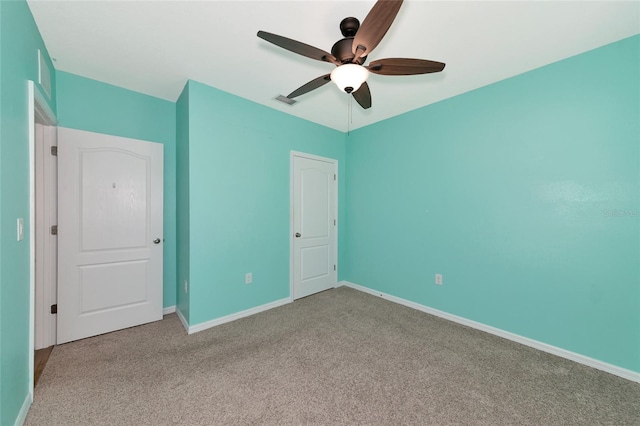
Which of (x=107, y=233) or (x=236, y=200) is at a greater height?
(x=236, y=200)

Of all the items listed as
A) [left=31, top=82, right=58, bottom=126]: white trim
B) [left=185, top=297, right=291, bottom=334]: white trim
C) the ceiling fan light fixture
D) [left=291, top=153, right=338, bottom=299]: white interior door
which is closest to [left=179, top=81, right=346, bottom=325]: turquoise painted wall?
[left=185, top=297, right=291, bottom=334]: white trim

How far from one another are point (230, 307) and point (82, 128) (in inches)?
94.3

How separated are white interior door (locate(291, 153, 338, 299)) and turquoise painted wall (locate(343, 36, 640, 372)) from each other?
94cm

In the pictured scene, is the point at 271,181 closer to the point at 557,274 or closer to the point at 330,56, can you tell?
the point at 330,56

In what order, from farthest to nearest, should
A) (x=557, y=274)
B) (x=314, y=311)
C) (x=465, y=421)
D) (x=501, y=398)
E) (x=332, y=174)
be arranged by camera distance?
(x=332, y=174)
(x=314, y=311)
(x=557, y=274)
(x=501, y=398)
(x=465, y=421)

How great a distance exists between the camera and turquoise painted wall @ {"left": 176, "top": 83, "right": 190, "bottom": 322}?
257cm

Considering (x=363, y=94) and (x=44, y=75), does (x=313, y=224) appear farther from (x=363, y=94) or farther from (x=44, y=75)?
(x=44, y=75)

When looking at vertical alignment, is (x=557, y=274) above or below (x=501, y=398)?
above

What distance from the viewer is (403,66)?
5.14ft

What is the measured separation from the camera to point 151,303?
2.72 meters

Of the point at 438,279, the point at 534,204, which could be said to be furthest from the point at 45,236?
the point at 534,204

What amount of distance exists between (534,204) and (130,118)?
4.24m

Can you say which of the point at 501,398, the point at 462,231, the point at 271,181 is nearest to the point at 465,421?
the point at 501,398

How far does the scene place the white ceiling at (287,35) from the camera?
1605 millimetres
